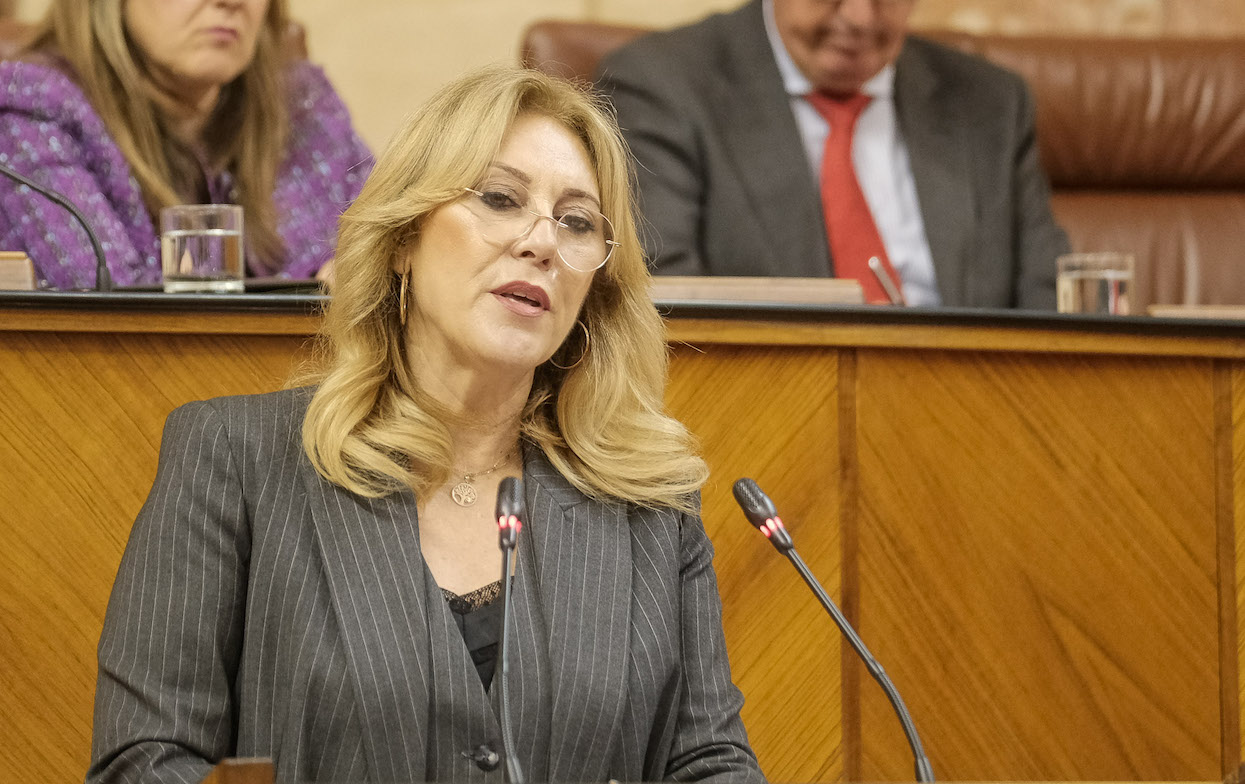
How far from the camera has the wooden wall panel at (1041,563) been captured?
180cm

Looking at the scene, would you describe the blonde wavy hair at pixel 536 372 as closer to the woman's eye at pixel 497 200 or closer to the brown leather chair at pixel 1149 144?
the woman's eye at pixel 497 200

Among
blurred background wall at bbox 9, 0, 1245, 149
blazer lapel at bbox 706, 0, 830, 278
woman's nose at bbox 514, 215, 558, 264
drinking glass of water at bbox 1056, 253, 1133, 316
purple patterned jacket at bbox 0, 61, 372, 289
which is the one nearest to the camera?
woman's nose at bbox 514, 215, 558, 264

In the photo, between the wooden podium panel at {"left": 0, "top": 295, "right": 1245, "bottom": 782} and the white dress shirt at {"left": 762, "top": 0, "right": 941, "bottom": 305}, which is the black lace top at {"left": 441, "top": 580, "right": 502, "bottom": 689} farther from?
the white dress shirt at {"left": 762, "top": 0, "right": 941, "bottom": 305}

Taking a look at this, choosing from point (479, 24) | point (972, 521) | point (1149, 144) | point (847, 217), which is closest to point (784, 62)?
point (847, 217)

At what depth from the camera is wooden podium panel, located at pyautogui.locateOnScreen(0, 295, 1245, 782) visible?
178 centimetres

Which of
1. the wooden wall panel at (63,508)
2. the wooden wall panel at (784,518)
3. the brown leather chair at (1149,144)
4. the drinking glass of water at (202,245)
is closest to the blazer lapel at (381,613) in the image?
the wooden wall panel at (63,508)

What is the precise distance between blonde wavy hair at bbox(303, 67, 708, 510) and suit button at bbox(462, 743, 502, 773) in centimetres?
27

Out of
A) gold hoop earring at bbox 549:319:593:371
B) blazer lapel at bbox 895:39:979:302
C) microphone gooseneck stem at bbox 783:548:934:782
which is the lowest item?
microphone gooseneck stem at bbox 783:548:934:782

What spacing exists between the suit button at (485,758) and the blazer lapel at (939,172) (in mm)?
1746

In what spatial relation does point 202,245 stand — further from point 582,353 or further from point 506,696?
point 506,696

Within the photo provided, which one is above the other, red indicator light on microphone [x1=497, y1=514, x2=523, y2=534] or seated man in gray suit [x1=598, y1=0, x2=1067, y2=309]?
seated man in gray suit [x1=598, y1=0, x2=1067, y2=309]

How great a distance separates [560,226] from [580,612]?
1.32 ft

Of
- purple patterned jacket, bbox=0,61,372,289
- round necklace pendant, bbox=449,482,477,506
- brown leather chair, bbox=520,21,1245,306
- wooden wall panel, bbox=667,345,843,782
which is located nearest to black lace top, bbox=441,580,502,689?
round necklace pendant, bbox=449,482,477,506

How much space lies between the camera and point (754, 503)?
131 centimetres
